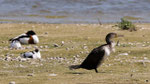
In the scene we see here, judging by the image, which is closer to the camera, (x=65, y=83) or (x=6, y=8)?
(x=65, y=83)

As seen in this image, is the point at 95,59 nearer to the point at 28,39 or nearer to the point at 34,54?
the point at 34,54

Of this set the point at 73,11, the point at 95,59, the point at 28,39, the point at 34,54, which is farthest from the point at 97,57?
the point at 73,11

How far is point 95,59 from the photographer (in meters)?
10.1

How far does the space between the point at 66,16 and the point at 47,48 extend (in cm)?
1239

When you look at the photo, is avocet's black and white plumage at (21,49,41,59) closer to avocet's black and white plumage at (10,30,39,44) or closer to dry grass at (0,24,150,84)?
dry grass at (0,24,150,84)

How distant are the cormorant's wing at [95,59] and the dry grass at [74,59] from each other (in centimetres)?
16

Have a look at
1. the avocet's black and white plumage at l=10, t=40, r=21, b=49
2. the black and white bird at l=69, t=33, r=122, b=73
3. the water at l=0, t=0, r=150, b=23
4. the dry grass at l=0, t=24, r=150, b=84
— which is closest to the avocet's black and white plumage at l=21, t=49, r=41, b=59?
the dry grass at l=0, t=24, r=150, b=84

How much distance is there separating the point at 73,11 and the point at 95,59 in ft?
60.0

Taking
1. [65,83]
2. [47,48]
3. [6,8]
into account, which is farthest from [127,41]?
[6,8]

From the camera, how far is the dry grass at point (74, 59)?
9.09 metres

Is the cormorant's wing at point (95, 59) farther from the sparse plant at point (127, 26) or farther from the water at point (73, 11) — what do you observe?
the water at point (73, 11)

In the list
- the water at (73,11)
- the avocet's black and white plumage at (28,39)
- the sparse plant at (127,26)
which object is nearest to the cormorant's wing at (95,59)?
the avocet's black and white plumage at (28,39)

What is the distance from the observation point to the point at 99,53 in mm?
9984

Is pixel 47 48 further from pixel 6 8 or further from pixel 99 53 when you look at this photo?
pixel 6 8
